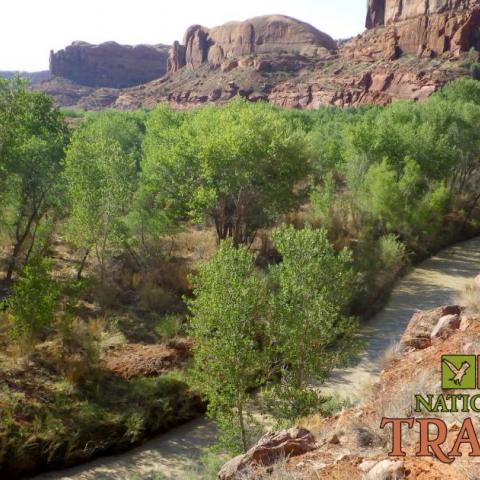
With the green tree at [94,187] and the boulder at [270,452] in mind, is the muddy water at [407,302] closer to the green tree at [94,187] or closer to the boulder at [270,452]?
the boulder at [270,452]

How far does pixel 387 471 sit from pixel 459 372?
4666 mm

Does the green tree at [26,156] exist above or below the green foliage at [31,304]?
above

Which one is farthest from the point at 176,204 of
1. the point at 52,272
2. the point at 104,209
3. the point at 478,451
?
the point at 478,451

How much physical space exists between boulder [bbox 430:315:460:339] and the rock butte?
9203 centimetres

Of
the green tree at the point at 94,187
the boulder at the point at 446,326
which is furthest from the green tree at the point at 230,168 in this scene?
the boulder at the point at 446,326

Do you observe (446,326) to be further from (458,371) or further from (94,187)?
(94,187)

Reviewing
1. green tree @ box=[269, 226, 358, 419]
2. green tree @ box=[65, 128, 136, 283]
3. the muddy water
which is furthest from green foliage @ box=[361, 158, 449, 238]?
green tree @ box=[269, 226, 358, 419]

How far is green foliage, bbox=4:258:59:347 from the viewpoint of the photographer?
18547 mm

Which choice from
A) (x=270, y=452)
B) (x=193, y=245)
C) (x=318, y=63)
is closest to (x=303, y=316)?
(x=270, y=452)

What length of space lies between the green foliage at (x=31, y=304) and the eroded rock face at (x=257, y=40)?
16224 cm

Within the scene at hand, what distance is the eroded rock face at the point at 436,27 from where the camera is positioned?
107500 millimetres

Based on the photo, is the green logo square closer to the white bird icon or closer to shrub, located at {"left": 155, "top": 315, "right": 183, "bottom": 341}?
the white bird icon

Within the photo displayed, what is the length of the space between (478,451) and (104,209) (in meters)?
20.1

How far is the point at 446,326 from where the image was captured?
591 inches
